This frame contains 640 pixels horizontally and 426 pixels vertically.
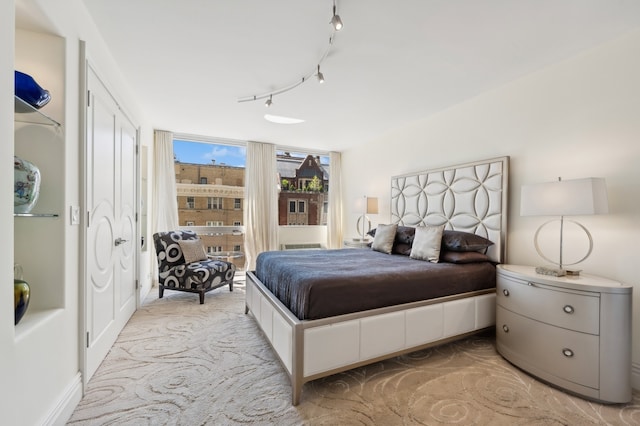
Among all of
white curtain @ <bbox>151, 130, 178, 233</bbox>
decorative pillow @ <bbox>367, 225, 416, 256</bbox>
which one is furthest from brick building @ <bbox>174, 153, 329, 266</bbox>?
decorative pillow @ <bbox>367, 225, 416, 256</bbox>

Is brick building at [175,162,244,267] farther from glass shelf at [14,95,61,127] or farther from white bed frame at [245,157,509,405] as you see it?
glass shelf at [14,95,61,127]

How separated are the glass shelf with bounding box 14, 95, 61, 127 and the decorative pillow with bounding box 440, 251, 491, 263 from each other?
327cm

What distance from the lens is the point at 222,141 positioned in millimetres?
5094

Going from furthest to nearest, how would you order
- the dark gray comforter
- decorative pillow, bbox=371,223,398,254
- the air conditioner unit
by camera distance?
the air conditioner unit < decorative pillow, bbox=371,223,398,254 < the dark gray comforter

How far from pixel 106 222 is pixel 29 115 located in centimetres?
103

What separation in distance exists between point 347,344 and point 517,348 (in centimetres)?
142

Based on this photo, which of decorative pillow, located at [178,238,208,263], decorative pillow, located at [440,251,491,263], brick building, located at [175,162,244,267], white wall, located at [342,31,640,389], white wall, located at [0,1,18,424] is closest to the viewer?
white wall, located at [0,1,18,424]

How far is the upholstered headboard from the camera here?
278 cm

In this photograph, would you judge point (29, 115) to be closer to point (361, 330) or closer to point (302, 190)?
point (361, 330)

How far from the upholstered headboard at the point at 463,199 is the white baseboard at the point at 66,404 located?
11.9ft

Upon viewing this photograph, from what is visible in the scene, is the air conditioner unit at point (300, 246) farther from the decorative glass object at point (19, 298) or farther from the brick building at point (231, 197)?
the decorative glass object at point (19, 298)

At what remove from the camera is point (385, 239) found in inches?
140

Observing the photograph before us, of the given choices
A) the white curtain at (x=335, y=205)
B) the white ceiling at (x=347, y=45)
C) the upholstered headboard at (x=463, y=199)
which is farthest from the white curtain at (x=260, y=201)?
the upholstered headboard at (x=463, y=199)

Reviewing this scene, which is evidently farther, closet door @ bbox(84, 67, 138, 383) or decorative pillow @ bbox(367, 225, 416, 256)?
decorative pillow @ bbox(367, 225, 416, 256)
